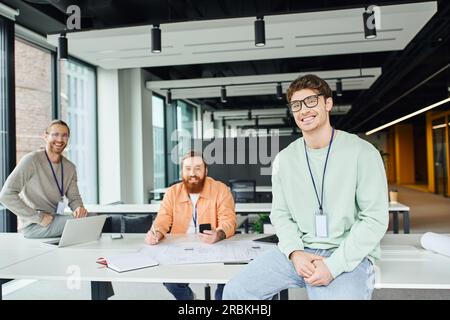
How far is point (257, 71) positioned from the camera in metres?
8.09

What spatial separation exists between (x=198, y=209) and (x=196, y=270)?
0.88m

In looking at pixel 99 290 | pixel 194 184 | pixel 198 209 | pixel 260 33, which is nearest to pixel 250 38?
pixel 260 33

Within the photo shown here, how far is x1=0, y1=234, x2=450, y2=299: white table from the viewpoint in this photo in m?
1.54

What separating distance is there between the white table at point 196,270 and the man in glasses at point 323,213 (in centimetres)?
14

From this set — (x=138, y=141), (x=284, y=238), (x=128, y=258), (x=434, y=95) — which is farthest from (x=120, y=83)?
(x=434, y=95)

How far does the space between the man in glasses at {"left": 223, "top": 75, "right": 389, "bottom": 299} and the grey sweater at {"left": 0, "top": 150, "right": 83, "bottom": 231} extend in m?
1.73

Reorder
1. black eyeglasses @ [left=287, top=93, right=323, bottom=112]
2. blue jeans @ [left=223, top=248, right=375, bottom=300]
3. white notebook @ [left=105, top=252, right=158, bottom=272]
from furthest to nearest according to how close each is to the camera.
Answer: white notebook @ [left=105, top=252, right=158, bottom=272], black eyeglasses @ [left=287, top=93, right=323, bottom=112], blue jeans @ [left=223, top=248, right=375, bottom=300]

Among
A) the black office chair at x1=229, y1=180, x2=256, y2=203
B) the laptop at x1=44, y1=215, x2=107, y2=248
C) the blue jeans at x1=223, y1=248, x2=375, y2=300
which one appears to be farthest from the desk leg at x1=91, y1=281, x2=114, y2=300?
the black office chair at x1=229, y1=180, x2=256, y2=203

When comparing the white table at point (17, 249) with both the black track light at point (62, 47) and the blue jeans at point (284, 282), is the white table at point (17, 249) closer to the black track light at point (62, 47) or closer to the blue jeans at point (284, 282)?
the blue jeans at point (284, 282)

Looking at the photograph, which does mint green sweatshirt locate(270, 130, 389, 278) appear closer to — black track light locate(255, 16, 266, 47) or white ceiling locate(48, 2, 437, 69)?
black track light locate(255, 16, 266, 47)

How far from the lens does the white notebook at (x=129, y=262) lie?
5.77 ft

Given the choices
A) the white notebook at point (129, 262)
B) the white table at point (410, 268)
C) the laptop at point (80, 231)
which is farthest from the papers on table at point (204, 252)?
the white table at point (410, 268)

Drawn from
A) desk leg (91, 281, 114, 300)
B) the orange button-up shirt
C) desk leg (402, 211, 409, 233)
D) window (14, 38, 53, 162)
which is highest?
window (14, 38, 53, 162)

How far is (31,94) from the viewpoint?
180 inches
